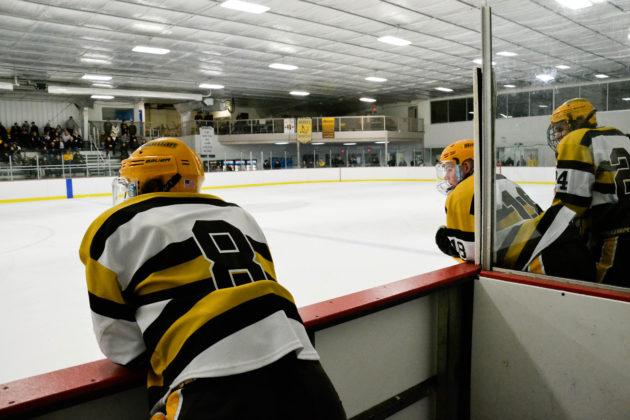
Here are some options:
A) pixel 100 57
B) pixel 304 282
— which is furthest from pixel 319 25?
pixel 304 282

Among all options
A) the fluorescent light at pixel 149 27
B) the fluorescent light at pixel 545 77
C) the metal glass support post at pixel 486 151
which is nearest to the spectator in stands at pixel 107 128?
the fluorescent light at pixel 149 27

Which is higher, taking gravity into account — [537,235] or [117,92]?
[117,92]

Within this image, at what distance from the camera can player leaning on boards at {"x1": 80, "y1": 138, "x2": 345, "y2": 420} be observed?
1.10 m

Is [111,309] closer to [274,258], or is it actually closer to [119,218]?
[119,218]

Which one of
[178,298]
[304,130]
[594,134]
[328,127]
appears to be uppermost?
[328,127]

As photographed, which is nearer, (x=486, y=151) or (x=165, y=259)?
(x=165, y=259)

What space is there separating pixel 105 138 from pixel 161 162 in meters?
22.4

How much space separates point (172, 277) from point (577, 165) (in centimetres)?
201

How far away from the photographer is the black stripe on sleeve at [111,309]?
3.98ft

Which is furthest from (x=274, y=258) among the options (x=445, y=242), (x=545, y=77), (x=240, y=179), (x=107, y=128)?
(x=107, y=128)

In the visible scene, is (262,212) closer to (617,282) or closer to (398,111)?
(617,282)

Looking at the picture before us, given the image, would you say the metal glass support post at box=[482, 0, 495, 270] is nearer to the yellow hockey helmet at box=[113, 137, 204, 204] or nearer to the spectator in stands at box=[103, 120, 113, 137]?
the yellow hockey helmet at box=[113, 137, 204, 204]

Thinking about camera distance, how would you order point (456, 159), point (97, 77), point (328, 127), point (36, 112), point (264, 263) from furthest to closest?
point (328, 127)
point (36, 112)
point (97, 77)
point (456, 159)
point (264, 263)

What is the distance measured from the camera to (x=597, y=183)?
2.36 m
